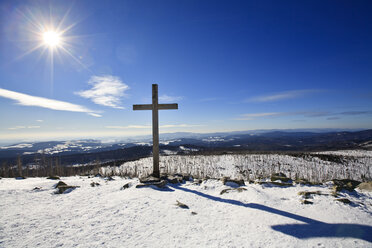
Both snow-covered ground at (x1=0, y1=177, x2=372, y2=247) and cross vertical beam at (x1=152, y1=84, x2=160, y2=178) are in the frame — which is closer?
snow-covered ground at (x1=0, y1=177, x2=372, y2=247)

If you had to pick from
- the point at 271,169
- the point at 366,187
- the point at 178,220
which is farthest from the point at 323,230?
the point at 271,169

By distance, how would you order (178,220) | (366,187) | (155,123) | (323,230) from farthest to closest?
(155,123) < (366,187) < (178,220) < (323,230)

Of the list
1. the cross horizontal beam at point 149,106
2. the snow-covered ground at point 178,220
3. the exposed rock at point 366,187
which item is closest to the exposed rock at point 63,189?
the snow-covered ground at point 178,220

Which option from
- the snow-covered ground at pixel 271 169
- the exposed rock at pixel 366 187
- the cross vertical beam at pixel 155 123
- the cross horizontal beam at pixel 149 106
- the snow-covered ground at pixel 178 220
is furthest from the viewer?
the snow-covered ground at pixel 271 169

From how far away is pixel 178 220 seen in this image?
3545 mm

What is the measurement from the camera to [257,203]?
449 cm

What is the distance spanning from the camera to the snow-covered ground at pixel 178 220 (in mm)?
2762

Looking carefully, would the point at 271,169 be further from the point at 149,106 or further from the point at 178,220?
the point at 178,220

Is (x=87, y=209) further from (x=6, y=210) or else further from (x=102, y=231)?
(x=6, y=210)

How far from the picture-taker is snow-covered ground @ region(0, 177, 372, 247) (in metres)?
2.76

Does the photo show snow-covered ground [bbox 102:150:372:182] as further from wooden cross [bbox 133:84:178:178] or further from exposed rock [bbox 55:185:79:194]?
exposed rock [bbox 55:185:79:194]

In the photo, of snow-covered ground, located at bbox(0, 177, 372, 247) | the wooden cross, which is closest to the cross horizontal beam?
the wooden cross

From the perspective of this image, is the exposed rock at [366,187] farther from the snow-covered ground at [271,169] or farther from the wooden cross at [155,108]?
the wooden cross at [155,108]

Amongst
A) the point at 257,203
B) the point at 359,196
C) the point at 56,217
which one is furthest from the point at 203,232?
the point at 359,196
